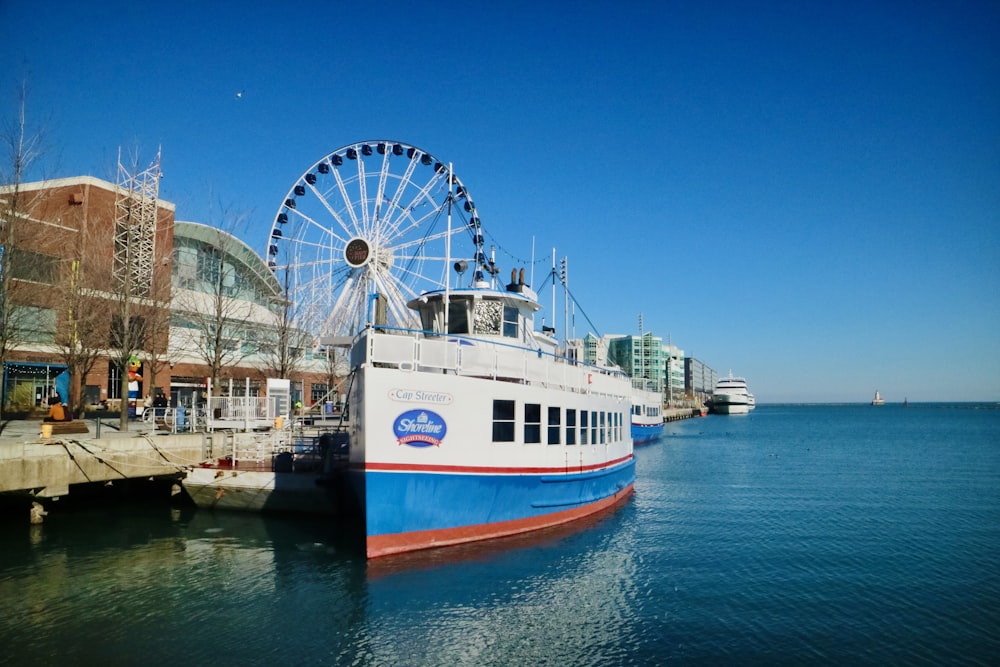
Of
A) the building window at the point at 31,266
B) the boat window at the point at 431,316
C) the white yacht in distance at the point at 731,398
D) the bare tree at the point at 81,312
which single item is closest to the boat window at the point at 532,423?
the boat window at the point at 431,316

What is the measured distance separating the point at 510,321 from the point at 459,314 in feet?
5.46

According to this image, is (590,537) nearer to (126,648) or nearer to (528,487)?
(528,487)

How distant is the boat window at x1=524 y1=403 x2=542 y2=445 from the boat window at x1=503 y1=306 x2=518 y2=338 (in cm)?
344

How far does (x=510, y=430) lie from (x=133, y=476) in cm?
1312

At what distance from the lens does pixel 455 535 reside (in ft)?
50.5

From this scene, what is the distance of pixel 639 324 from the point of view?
101062mm

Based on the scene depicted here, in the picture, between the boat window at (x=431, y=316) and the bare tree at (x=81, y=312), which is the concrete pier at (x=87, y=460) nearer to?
the boat window at (x=431, y=316)

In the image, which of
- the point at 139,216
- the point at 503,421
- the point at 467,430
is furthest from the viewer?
the point at 139,216

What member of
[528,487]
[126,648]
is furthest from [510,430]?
[126,648]

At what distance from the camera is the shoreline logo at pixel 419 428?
14.2 meters

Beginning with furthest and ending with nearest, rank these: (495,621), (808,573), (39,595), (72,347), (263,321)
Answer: (263,321), (72,347), (808,573), (39,595), (495,621)

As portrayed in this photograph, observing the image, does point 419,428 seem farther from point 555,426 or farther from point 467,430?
point 555,426

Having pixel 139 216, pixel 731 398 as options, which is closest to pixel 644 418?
pixel 139 216

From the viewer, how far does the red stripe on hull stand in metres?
14.3
